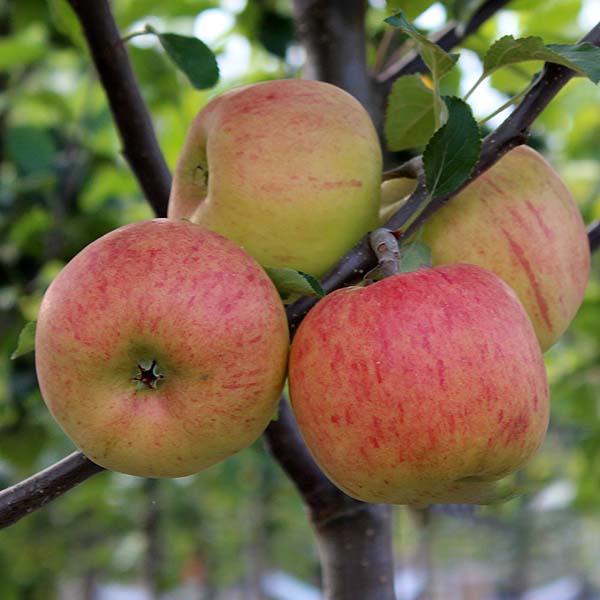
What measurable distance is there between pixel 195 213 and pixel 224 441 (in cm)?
31

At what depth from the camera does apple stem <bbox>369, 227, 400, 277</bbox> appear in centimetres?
82

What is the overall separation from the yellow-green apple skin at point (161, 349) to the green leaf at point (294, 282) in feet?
0.09

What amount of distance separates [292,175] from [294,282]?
0.49 ft

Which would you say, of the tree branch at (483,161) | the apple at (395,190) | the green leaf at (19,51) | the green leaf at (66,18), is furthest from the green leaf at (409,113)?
the green leaf at (19,51)

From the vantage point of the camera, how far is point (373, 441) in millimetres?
745

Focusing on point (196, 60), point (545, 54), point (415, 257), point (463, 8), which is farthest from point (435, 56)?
point (463, 8)

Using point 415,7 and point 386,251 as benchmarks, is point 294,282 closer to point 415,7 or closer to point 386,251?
point 386,251

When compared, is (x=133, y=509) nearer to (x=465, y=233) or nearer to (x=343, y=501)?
(x=343, y=501)

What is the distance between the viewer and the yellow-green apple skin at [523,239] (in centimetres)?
95

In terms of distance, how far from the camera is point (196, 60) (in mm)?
1165

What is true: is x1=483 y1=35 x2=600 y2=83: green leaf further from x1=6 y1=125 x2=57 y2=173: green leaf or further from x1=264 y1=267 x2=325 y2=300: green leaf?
x1=6 y1=125 x2=57 y2=173: green leaf

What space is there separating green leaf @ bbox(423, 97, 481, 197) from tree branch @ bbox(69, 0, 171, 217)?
432mm

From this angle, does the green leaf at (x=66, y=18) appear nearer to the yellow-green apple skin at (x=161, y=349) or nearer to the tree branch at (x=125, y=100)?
the tree branch at (x=125, y=100)

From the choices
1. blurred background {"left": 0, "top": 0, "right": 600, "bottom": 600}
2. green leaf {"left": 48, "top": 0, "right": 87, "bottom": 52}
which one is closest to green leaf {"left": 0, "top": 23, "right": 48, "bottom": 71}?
blurred background {"left": 0, "top": 0, "right": 600, "bottom": 600}
